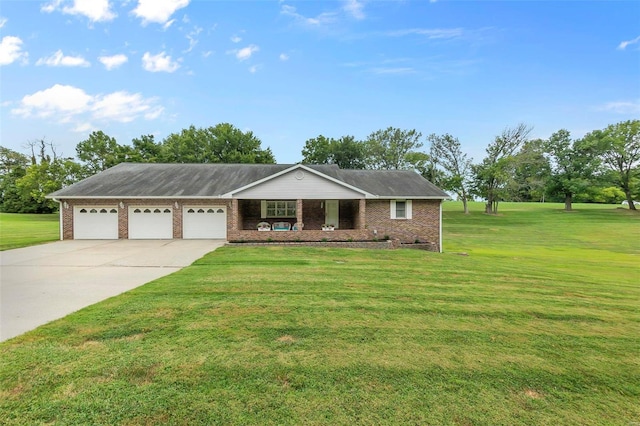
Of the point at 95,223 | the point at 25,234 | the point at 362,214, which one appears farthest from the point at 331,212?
the point at 25,234

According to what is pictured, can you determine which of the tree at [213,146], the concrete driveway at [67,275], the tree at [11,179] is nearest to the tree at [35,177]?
the tree at [11,179]

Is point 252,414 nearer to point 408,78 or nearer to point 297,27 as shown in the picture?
point 297,27

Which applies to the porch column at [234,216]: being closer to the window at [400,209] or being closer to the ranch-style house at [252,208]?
the ranch-style house at [252,208]

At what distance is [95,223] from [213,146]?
21459mm

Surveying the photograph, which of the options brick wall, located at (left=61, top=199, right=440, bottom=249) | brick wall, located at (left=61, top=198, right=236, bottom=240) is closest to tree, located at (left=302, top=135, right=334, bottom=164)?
brick wall, located at (left=61, top=199, right=440, bottom=249)

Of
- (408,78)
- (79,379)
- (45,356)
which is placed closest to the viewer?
(79,379)

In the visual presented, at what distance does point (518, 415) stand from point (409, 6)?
63.5 feet

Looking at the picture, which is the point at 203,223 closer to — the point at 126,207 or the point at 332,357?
the point at 126,207

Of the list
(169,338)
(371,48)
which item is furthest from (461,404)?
(371,48)

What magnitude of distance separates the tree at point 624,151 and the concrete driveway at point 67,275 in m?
52.3

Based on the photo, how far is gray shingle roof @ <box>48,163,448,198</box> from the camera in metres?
16.7

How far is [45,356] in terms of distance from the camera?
342 cm

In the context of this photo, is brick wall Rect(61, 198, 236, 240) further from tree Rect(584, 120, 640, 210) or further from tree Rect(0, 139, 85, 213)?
tree Rect(584, 120, 640, 210)

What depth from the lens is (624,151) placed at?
38.1 m
